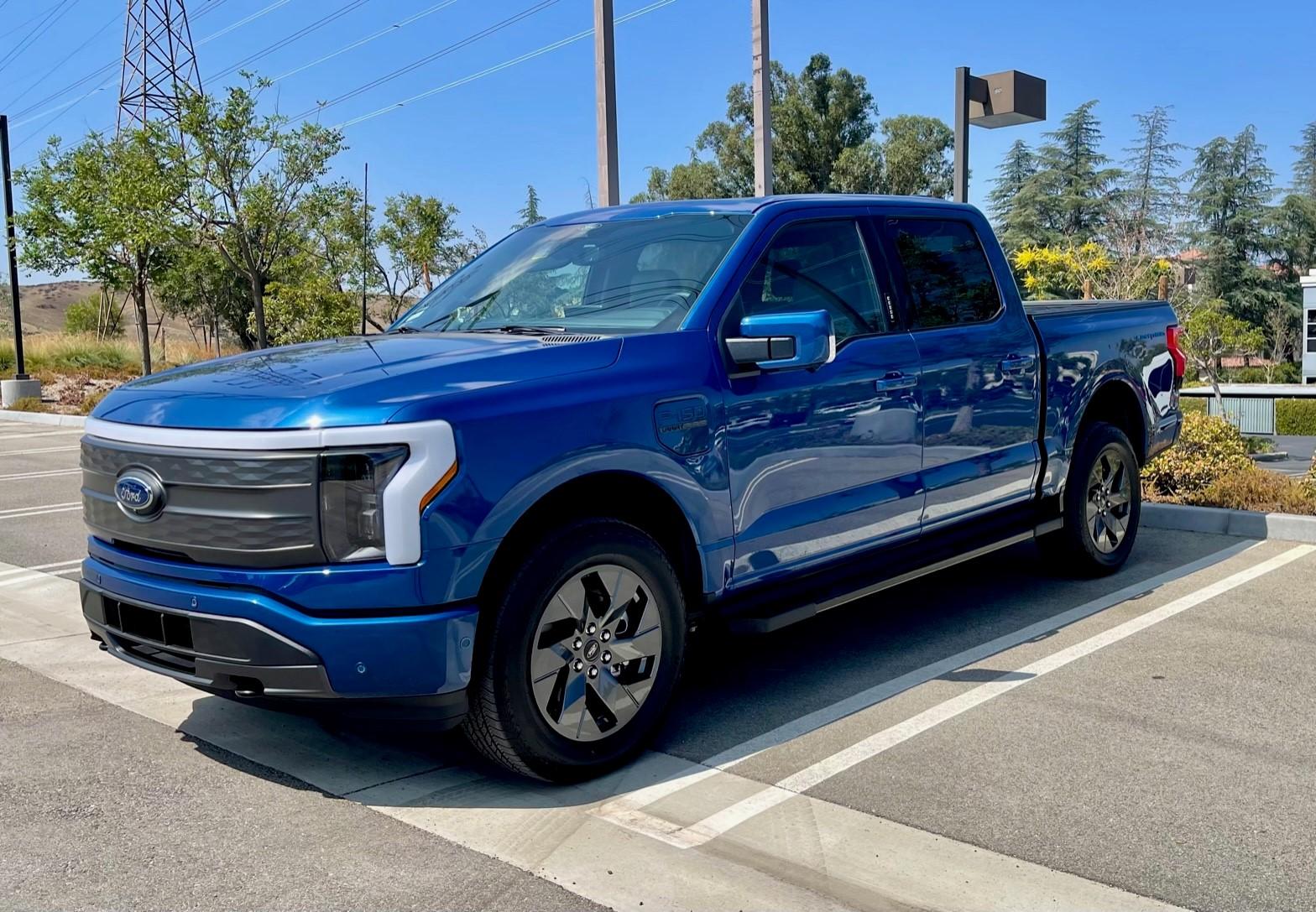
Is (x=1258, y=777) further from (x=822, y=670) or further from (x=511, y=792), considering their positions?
(x=511, y=792)

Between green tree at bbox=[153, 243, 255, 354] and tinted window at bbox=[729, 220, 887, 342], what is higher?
green tree at bbox=[153, 243, 255, 354]

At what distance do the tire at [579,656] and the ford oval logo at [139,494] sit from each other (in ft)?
3.72

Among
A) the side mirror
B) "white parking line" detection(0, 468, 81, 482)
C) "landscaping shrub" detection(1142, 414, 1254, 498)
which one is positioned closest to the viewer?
the side mirror

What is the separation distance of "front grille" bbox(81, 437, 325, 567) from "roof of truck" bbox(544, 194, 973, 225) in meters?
2.19

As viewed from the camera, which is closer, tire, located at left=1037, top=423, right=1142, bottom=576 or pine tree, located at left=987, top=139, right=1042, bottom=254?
tire, located at left=1037, top=423, right=1142, bottom=576

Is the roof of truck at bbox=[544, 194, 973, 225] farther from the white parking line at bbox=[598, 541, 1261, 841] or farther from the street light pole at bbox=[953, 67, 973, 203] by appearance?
the street light pole at bbox=[953, 67, 973, 203]

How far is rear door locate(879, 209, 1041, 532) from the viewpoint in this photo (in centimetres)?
535

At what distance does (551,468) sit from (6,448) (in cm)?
1614

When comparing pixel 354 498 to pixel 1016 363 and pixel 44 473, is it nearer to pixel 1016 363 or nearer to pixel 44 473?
pixel 1016 363

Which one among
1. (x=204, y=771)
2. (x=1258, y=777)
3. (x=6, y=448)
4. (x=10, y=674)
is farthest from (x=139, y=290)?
(x=1258, y=777)

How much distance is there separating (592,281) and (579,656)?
1.71m

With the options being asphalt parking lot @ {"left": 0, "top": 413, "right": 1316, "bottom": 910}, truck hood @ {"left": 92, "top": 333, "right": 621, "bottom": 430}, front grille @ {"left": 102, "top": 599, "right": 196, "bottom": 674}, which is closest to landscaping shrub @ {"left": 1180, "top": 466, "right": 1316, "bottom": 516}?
asphalt parking lot @ {"left": 0, "top": 413, "right": 1316, "bottom": 910}

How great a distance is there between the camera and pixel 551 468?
3.82 metres

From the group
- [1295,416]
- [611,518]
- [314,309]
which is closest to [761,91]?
[611,518]
